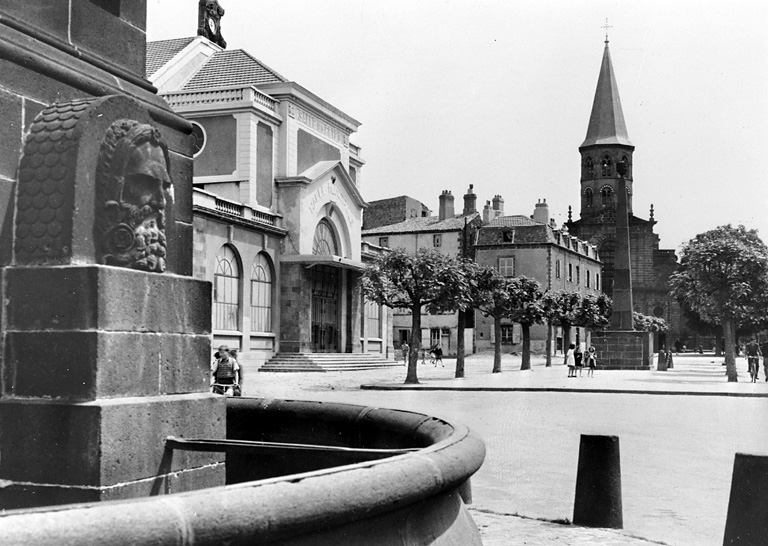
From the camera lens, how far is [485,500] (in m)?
8.10

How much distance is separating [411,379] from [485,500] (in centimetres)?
1991

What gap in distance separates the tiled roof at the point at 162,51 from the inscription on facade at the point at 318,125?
22.8 ft

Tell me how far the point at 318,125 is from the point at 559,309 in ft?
55.4

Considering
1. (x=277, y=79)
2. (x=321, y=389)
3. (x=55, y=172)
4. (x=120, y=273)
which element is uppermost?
(x=277, y=79)

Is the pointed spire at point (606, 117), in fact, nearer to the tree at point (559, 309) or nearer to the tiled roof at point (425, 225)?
the tiled roof at point (425, 225)

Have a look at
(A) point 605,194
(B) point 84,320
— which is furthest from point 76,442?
(A) point 605,194

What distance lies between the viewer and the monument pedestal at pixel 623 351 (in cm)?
4453

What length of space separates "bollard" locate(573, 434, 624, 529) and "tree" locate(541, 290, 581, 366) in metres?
39.6

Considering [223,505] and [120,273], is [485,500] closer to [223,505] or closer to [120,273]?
[120,273]

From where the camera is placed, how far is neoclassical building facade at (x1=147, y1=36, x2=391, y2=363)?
1330 inches

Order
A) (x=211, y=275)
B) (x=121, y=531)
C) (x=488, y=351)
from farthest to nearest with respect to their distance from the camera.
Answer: (x=488, y=351) → (x=211, y=275) → (x=121, y=531)

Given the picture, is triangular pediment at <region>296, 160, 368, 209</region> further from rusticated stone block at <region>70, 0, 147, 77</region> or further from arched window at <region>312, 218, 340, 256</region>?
rusticated stone block at <region>70, 0, 147, 77</region>

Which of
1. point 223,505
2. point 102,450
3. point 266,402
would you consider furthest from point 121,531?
point 266,402

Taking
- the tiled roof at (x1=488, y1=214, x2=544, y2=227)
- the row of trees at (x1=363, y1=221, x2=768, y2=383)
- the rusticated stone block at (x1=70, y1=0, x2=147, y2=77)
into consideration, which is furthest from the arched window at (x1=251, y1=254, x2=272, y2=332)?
the tiled roof at (x1=488, y1=214, x2=544, y2=227)
